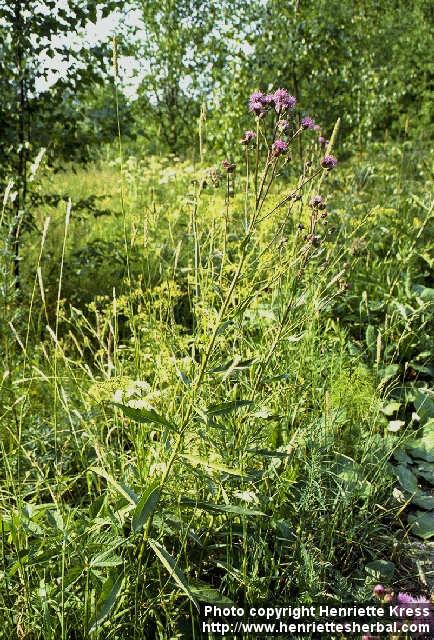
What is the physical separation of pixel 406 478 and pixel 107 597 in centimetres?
136

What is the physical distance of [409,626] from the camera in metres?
1.48

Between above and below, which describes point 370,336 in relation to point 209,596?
above

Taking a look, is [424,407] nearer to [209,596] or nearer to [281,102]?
[209,596]

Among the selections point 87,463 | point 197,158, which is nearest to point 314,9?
point 197,158

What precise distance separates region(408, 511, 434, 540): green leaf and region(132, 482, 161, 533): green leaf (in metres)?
1.12

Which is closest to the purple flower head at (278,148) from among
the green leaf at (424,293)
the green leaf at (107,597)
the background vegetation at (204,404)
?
the background vegetation at (204,404)

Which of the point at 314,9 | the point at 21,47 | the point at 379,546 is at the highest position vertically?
the point at 314,9

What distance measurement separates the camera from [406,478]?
236 cm

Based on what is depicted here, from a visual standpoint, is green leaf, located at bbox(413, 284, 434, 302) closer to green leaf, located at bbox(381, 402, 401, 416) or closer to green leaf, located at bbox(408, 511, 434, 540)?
green leaf, located at bbox(381, 402, 401, 416)

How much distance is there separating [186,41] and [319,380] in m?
6.79

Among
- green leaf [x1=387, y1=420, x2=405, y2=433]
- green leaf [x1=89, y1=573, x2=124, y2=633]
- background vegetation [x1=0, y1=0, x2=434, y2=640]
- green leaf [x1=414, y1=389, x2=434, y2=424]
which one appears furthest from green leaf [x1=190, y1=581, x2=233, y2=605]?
green leaf [x1=414, y1=389, x2=434, y2=424]

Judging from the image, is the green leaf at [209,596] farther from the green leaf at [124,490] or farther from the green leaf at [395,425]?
the green leaf at [395,425]

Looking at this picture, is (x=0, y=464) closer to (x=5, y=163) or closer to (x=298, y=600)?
(x=298, y=600)

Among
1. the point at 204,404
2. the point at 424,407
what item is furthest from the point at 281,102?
the point at 424,407
